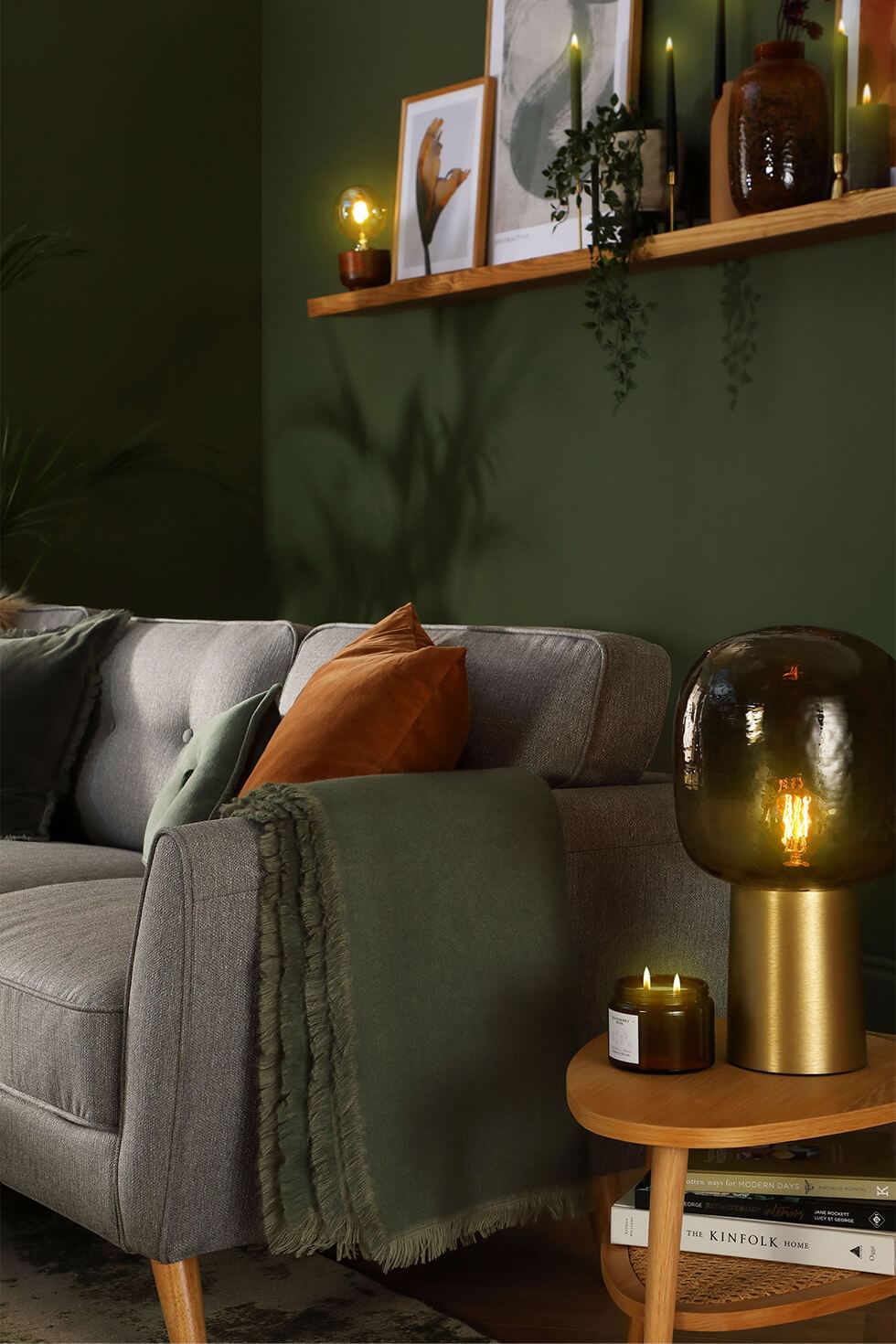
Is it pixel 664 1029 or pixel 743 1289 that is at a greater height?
pixel 664 1029

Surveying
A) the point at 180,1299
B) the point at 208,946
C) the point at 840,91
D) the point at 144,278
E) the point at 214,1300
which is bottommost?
the point at 214,1300

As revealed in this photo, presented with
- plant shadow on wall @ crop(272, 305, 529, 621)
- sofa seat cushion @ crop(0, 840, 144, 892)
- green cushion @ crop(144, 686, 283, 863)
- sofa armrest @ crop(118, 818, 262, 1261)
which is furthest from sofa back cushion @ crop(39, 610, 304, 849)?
plant shadow on wall @ crop(272, 305, 529, 621)

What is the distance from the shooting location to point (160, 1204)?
172 centimetres

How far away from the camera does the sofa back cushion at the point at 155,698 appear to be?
8.82ft

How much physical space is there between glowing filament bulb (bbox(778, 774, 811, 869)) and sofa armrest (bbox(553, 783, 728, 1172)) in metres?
0.44

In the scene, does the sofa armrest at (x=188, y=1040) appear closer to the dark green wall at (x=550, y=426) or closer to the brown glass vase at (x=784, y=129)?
the dark green wall at (x=550, y=426)

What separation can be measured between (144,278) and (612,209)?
170 centimetres

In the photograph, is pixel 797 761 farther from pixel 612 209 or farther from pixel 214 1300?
pixel 612 209

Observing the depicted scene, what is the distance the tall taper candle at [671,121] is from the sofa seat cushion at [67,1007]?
74.8 inches

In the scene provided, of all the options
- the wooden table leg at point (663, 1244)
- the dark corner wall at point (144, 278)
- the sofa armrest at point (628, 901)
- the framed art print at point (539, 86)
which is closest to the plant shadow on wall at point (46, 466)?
the dark corner wall at point (144, 278)

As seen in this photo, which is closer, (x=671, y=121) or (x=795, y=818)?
(x=795, y=818)

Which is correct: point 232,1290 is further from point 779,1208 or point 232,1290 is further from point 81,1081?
point 779,1208

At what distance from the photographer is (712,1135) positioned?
4.72 ft

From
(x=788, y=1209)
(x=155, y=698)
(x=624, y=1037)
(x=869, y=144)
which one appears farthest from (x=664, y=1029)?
(x=869, y=144)
